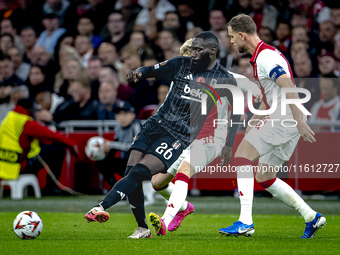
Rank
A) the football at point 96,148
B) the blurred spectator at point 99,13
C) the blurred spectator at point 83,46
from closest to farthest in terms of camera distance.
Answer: the football at point 96,148
the blurred spectator at point 83,46
the blurred spectator at point 99,13

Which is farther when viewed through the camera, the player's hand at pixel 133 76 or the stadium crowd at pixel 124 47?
the stadium crowd at pixel 124 47

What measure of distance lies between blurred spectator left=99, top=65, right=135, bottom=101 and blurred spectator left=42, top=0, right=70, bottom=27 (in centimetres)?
258

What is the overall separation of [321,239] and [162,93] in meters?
4.89

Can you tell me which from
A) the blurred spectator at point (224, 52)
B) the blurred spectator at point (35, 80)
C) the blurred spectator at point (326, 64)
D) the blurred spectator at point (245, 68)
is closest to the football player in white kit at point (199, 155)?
the blurred spectator at point (245, 68)

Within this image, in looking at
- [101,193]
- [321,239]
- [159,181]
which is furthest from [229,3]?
[321,239]

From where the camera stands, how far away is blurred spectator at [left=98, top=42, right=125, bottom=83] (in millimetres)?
10289

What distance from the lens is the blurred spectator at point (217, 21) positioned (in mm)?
10109

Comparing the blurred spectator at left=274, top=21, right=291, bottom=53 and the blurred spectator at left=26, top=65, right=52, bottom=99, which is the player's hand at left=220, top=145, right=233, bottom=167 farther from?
the blurred spectator at left=26, top=65, right=52, bottom=99

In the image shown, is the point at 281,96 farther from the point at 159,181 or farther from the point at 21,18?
the point at 21,18

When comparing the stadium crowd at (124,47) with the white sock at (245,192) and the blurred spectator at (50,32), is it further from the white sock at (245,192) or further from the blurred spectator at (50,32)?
the white sock at (245,192)

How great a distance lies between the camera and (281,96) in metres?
4.73

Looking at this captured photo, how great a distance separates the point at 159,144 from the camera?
4855mm

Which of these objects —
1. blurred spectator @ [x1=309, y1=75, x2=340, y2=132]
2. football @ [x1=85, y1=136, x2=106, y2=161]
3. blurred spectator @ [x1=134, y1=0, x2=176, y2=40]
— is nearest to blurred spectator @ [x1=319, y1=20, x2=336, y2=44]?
A: blurred spectator @ [x1=309, y1=75, x2=340, y2=132]

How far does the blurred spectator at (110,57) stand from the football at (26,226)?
575cm
